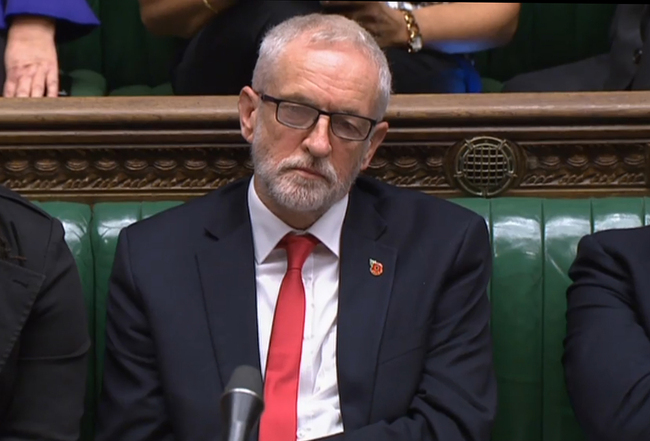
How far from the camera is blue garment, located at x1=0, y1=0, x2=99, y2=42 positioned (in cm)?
171

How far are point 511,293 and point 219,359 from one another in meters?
0.45

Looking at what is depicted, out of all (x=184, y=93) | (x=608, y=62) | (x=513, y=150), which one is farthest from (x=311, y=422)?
(x=608, y=62)

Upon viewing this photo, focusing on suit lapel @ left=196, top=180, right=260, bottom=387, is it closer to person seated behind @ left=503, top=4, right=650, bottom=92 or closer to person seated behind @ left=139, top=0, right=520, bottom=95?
person seated behind @ left=139, top=0, right=520, bottom=95

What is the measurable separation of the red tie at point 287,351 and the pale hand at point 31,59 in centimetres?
52

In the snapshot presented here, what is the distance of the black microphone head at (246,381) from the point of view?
761 mm

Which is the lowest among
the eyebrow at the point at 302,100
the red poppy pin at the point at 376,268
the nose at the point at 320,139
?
the red poppy pin at the point at 376,268

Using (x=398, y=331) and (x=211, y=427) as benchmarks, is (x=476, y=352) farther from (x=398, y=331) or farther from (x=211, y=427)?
(x=211, y=427)

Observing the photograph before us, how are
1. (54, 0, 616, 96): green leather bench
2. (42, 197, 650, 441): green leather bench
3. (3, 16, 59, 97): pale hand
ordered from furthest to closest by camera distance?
(54, 0, 616, 96): green leather bench
(3, 16, 59, 97): pale hand
(42, 197, 650, 441): green leather bench

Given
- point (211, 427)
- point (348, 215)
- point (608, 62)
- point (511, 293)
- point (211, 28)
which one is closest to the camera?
point (211, 427)

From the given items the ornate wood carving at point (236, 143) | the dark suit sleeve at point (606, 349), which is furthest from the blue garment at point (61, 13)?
the dark suit sleeve at point (606, 349)

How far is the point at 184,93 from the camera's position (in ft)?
5.94

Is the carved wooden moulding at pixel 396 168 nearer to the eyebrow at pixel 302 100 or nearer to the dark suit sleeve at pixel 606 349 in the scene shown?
the dark suit sleeve at pixel 606 349

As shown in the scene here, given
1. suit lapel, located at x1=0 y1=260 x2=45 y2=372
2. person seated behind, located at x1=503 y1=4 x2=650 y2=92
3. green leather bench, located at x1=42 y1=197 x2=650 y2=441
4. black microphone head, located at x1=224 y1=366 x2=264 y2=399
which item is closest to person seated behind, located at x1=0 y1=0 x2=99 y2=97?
green leather bench, located at x1=42 y1=197 x2=650 y2=441

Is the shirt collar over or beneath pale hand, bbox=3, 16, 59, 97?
beneath
